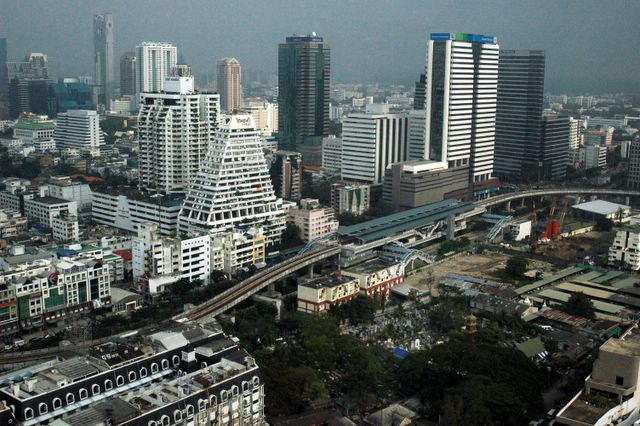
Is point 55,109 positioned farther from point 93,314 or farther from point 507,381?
point 507,381

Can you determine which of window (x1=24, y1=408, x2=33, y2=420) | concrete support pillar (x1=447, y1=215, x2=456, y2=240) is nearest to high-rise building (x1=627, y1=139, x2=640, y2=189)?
concrete support pillar (x1=447, y1=215, x2=456, y2=240)

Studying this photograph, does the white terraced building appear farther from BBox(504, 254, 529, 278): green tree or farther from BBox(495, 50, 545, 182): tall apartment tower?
BBox(495, 50, 545, 182): tall apartment tower

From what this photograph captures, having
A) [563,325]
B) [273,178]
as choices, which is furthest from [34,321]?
[273,178]

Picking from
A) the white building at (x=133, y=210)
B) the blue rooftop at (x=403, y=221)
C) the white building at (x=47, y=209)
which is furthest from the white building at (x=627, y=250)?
the white building at (x=47, y=209)

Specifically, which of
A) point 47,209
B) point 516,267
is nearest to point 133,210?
point 47,209

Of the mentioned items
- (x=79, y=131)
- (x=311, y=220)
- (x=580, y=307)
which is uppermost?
(x=79, y=131)

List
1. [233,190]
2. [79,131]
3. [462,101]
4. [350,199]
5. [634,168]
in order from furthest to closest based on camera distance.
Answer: [79,131], [634,168], [462,101], [350,199], [233,190]

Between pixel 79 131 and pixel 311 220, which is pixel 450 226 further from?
pixel 79 131

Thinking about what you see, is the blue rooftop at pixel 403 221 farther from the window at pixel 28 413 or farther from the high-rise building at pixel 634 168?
the window at pixel 28 413

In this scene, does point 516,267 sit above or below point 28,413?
below
